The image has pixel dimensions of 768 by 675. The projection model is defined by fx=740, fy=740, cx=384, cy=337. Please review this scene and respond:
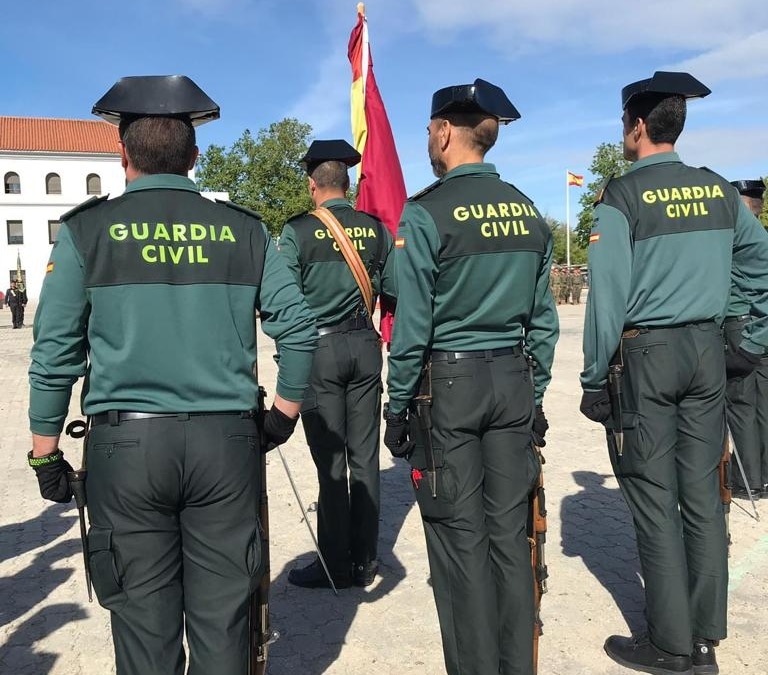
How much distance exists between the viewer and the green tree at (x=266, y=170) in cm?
5759

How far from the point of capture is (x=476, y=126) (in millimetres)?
2979

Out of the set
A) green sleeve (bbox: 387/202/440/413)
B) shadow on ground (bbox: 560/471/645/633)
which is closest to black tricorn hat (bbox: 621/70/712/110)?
green sleeve (bbox: 387/202/440/413)

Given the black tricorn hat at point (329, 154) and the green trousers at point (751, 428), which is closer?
the black tricorn hat at point (329, 154)

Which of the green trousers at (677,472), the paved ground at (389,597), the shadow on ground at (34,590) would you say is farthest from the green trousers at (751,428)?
the shadow on ground at (34,590)

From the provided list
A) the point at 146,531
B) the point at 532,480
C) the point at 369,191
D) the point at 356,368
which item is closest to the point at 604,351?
the point at 532,480

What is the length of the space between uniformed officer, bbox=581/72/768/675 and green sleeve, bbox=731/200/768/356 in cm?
4

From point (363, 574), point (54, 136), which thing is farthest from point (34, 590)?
point (54, 136)

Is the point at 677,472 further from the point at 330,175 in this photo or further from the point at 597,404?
the point at 330,175

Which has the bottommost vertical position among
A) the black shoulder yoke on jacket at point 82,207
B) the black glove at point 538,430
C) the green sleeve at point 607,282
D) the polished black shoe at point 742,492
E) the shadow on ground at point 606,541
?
the shadow on ground at point 606,541

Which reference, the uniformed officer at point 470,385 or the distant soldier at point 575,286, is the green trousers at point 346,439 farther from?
the distant soldier at point 575,286

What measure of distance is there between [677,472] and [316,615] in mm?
1983

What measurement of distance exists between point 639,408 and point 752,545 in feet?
7.10

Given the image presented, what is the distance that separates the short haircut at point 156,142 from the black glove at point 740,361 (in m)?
2.73

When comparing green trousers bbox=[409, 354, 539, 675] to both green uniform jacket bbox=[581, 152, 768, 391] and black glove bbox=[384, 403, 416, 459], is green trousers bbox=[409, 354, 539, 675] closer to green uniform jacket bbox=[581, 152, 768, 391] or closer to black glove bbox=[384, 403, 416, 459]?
black glove bbox=[384, 403, 416, 459]
